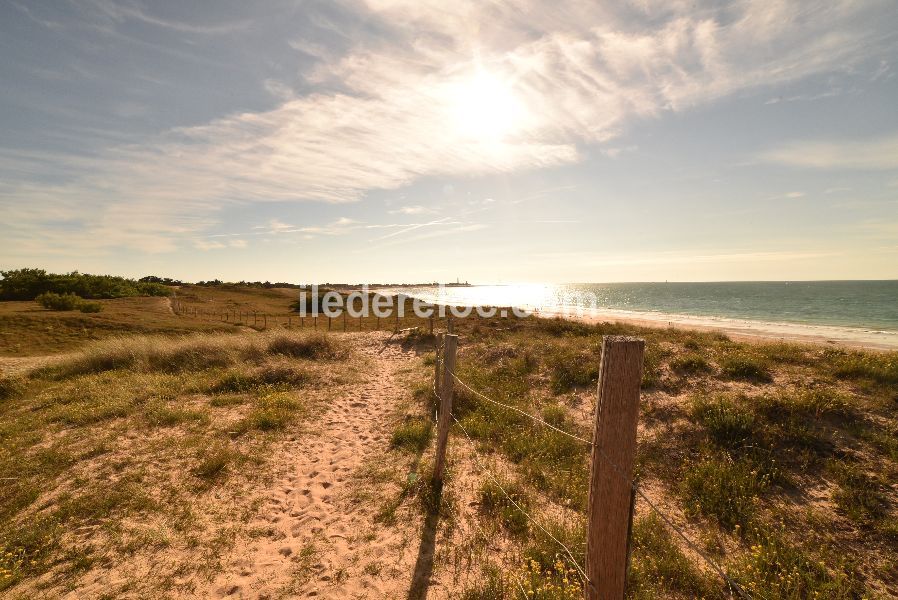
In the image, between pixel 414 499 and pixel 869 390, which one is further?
pixel 869 390

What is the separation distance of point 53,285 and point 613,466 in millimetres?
54344

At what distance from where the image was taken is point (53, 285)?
120 feet

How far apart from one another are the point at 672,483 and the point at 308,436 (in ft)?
26.1

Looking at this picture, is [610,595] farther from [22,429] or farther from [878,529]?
[22,429]

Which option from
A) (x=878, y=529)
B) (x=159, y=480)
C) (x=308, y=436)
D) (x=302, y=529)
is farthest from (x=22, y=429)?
(x=878, y=529)

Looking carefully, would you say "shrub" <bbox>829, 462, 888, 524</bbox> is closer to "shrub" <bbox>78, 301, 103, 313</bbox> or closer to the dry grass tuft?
the dry grass tuft

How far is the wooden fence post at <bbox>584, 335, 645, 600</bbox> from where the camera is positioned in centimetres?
253

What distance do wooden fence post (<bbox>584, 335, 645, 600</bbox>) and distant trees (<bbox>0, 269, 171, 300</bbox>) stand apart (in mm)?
49851

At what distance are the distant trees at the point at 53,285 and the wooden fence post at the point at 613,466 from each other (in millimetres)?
49851

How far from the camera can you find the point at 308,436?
877 cm

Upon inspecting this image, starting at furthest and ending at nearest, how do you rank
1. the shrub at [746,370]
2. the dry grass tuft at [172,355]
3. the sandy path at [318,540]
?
the dry grass tuft at [172,355], the shrub at [746,370], the sandy path at [318,540]

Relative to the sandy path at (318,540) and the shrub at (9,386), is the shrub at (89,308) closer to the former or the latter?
the shrub at (9,386)

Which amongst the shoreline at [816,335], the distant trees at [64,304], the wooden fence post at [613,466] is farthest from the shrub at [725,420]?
the distant trees at [64,304]

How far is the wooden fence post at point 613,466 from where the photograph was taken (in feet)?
8.29
